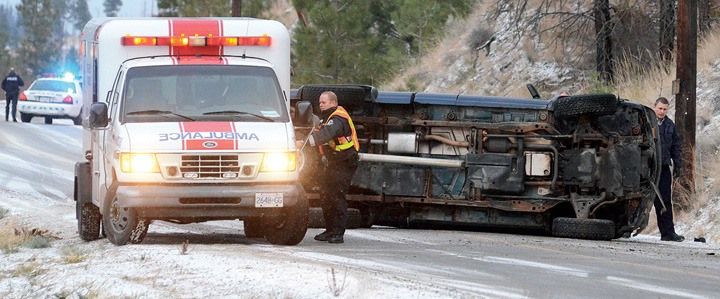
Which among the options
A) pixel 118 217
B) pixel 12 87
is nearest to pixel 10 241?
pixel 118 217

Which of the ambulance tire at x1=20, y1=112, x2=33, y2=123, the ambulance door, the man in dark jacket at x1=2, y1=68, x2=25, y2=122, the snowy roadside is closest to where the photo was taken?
the snowy roadside

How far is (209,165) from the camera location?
1248cm

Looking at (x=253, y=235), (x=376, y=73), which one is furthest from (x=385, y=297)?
(x=376, y=73)

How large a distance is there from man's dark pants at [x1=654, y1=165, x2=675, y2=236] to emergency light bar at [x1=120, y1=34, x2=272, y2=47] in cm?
525

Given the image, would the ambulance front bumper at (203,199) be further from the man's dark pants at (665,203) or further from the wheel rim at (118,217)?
the man's dark pants at (665,203)

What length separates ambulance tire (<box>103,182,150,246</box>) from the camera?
12.6 m

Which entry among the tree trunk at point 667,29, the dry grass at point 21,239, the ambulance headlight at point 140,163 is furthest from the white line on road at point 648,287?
the tree trunk at point 667,29

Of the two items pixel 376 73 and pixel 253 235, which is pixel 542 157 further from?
pixel 376 73

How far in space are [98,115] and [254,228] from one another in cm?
253

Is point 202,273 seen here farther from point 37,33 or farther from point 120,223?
point 37,33

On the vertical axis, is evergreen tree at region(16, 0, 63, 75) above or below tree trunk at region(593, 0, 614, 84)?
above

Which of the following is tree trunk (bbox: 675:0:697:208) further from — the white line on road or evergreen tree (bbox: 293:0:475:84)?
evergreen tree (bbox: 293:0:475:84)

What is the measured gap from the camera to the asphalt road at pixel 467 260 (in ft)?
32.4

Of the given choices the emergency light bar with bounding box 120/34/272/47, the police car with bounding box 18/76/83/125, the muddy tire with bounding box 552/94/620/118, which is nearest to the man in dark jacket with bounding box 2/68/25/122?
the police car with bounding box 18/76/83/125
